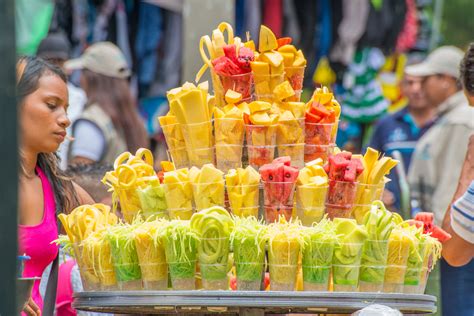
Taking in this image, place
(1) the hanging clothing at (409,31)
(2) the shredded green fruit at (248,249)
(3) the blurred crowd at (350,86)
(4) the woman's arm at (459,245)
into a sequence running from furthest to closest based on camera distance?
(1) the hanging clothing at (409,31), (3) the blurred crowd at (350,86), (4) the woman's arm at (459,245), (2) the shredded green fruit at (248,249)

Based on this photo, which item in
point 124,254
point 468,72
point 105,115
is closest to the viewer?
point 124,254

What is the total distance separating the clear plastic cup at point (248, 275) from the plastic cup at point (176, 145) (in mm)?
607

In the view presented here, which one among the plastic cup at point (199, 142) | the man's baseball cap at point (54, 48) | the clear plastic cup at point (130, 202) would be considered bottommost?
the clear plastic cup at point (130, 202)

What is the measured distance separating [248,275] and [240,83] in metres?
0.77

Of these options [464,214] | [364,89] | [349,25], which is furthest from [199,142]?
[349,25]

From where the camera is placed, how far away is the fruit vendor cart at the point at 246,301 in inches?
133

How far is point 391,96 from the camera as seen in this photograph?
395 inches

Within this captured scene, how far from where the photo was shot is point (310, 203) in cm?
373

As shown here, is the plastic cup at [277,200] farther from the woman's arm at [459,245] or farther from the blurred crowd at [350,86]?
the woman's arm at [459,245]

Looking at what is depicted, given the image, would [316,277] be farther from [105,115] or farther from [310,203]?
[105,115]

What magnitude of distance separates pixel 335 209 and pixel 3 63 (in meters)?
2.00

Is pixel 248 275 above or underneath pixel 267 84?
underneath

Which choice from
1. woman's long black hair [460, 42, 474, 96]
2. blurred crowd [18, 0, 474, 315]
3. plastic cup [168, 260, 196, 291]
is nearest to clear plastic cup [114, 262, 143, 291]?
plastic cup [168, 260, 196, 291]

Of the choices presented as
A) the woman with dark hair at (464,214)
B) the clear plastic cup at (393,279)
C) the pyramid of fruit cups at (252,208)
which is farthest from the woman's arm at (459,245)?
the clear plastic cup at (393,279)
